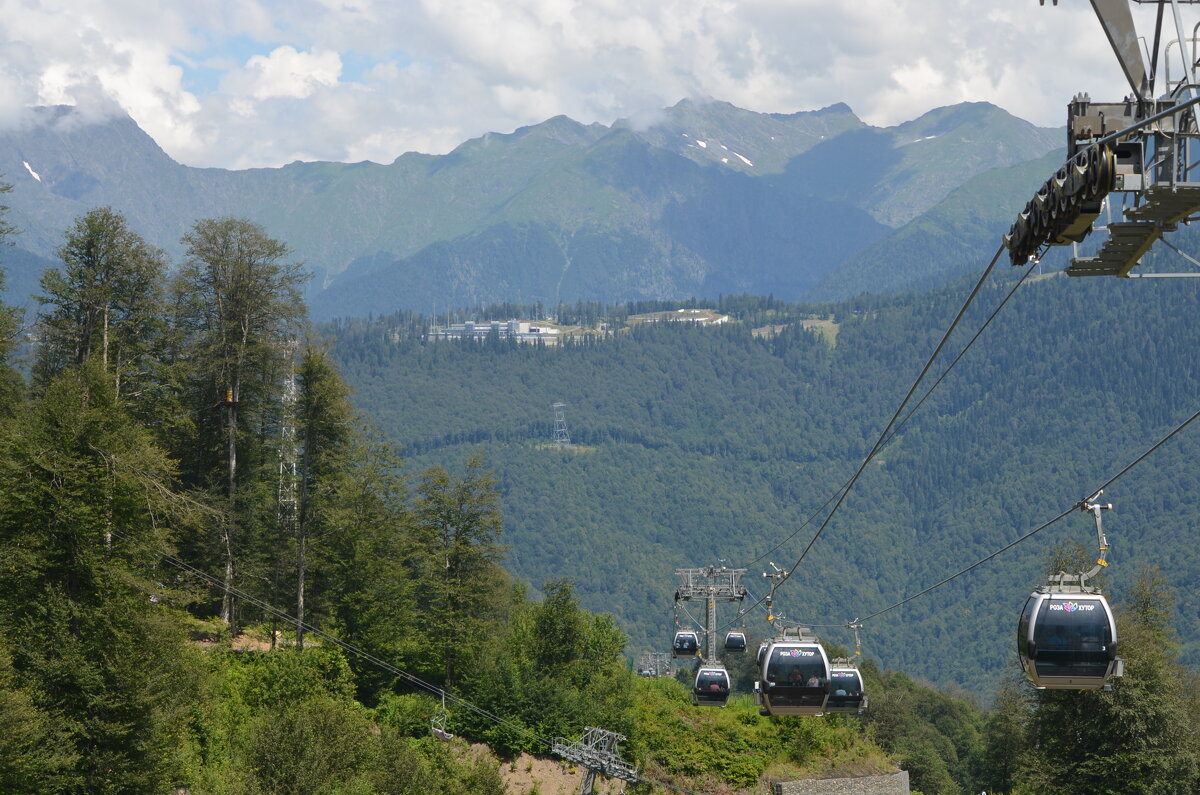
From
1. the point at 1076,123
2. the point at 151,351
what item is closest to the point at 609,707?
the point at 151,351

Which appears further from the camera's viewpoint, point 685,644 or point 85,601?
point 685,644

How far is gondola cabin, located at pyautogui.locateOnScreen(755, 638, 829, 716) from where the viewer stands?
105 feet

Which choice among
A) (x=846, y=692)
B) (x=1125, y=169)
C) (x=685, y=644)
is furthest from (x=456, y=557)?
(x=1125, y=169)

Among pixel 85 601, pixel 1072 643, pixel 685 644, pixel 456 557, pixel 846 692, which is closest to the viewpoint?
pixel 1072 643

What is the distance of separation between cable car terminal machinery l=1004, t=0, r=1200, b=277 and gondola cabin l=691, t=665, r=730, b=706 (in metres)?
33.6

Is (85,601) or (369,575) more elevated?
(85,601)

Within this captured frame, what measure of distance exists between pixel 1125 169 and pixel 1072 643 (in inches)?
410

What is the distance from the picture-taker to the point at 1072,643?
2298 centimetres

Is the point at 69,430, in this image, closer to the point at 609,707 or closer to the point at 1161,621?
the point at 609,707

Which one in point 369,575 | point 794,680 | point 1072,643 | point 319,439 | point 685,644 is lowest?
point 685,644

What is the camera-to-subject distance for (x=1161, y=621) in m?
68.9

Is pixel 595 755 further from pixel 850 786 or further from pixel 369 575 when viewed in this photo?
pixel 850 786

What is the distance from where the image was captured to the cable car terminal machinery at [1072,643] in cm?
2288

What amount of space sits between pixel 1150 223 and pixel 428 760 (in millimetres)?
42048
